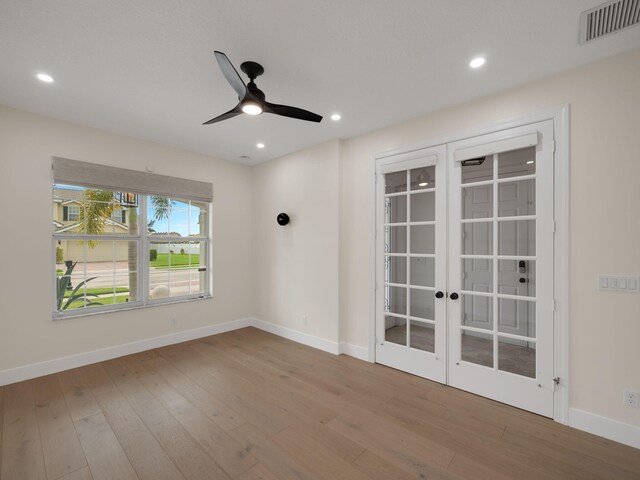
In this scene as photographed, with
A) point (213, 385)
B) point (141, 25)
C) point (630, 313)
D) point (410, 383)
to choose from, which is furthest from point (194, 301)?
point (630, 313)

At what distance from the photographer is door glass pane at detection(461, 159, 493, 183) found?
270cm

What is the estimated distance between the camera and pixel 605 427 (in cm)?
211

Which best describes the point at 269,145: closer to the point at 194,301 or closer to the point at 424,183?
the point at 424,183

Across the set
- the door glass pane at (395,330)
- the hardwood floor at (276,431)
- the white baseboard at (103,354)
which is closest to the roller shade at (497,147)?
the door glass pane at (395,330)

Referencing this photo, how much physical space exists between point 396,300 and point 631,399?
190cm

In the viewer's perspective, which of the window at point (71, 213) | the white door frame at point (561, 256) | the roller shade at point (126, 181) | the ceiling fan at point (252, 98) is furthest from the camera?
the window at point (71, 213)

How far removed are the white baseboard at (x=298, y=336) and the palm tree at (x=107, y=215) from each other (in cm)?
190

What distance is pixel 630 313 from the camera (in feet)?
6.71

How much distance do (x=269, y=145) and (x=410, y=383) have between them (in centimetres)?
342

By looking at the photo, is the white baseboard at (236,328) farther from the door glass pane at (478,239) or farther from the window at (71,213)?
the window at (71,213)

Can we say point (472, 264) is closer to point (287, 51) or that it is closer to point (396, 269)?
point (396, 269)

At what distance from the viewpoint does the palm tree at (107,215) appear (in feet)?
11.5

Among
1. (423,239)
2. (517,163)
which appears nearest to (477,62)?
(517,163)

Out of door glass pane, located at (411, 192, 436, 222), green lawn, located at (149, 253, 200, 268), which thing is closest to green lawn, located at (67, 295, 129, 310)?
green lawn, located at (149, 253, 200, 268)
